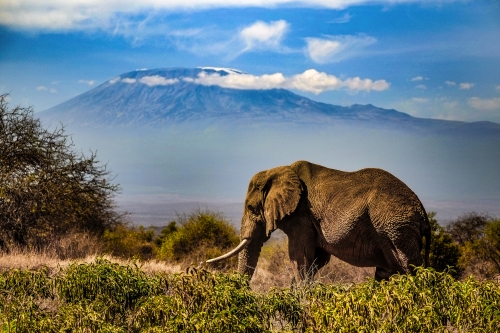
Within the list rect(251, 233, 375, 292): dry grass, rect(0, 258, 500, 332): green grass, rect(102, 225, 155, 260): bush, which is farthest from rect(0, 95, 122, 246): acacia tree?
rect(0, 258, 500, 332): green grass

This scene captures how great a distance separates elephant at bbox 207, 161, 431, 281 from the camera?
15883mm

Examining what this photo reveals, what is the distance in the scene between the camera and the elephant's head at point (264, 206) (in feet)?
56.1

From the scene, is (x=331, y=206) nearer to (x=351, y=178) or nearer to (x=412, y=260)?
(x=351, y=178)

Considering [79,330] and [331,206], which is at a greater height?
[331,206]

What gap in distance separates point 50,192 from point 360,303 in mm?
16659

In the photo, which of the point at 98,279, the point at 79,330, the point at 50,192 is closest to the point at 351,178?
the point at 98,279

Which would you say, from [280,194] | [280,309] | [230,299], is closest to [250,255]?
[280,194]

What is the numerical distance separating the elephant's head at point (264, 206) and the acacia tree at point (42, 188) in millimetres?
8943

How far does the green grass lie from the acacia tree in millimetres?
11849

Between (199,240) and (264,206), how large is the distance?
28.1 ft

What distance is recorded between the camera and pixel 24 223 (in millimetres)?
24984

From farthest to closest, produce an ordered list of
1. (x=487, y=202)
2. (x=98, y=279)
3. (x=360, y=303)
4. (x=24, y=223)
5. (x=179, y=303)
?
(x=487, y=202)
(x=24, y=223)
(x=98, y=279)
(x=179, y=303)
(x=360, y=303)

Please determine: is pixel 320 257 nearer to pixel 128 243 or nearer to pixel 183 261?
pixel 183 261

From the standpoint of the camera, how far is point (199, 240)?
26094mm
